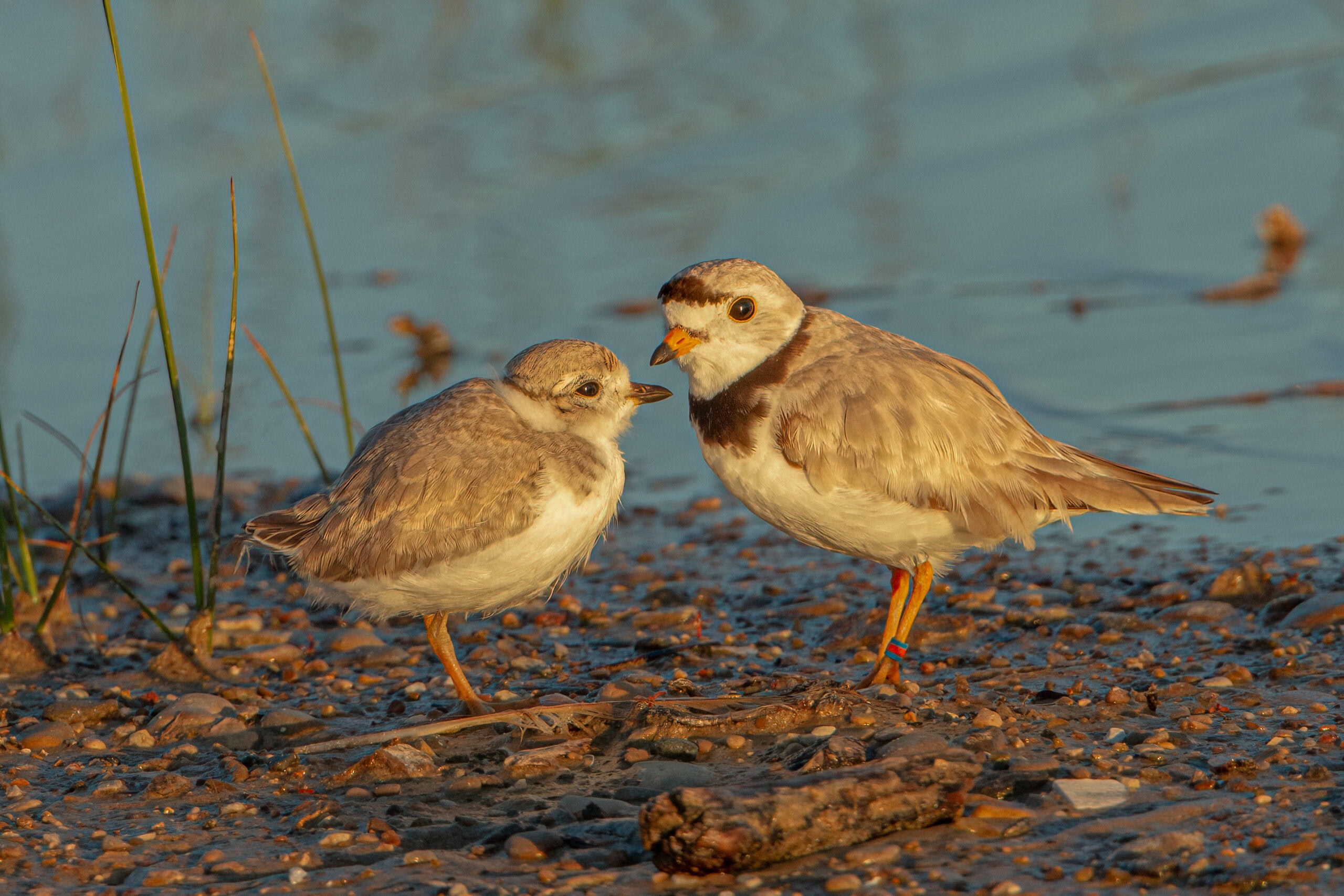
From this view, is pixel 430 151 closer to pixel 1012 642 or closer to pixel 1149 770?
pixel 1012 642

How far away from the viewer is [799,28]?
13.1 m

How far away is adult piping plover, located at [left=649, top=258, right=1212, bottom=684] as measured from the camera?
4.69 meters

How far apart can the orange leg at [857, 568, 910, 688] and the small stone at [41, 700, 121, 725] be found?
2.45m

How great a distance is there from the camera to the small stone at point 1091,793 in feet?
12.0

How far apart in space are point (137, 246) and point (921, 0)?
7.45 meters

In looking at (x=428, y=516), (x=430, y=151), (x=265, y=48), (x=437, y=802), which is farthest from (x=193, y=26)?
(x=437, y=802)

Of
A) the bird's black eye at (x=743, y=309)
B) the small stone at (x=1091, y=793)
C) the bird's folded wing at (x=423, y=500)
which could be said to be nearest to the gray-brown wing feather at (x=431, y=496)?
the bird's folded wing at (x=423, y=500)

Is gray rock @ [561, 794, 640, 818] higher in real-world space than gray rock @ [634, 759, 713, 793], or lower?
lower

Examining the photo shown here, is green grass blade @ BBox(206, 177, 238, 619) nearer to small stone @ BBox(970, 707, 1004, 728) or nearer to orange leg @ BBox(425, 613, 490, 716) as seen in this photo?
orange leg @ BBox(425, 613, 490, 716)

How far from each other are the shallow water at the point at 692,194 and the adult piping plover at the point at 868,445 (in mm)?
1459

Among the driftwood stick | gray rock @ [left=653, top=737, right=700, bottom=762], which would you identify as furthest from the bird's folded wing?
the driftwood stick

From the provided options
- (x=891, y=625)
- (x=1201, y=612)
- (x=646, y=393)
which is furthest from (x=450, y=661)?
(x=1201, y=612)

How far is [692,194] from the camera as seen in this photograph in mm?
10609

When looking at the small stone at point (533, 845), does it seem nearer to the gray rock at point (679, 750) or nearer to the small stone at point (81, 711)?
the gray rock at point (679, 750)
